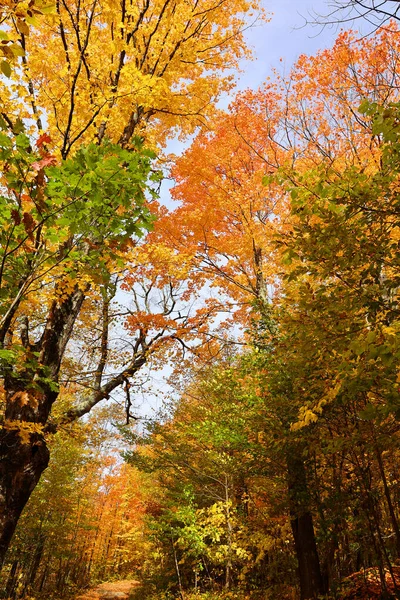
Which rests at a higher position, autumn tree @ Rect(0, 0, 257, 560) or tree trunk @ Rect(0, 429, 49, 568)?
autumn tree @ Rect(0, 0, 257, 560)

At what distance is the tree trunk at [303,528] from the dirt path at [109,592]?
14.5 metres

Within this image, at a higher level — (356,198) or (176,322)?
(176,322)

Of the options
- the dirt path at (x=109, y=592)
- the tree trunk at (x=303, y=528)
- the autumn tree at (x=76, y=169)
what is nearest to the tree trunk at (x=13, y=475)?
the autumn tree at (x=76, y=169)

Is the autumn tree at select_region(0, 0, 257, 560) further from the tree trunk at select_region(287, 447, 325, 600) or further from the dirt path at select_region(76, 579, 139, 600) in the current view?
the dirt path at select_region(76, 579, 139, 600)

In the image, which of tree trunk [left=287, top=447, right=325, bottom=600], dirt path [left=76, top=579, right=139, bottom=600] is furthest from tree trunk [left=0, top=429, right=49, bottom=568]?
dirt path [left=76, top=579, right=139, bottom=600]

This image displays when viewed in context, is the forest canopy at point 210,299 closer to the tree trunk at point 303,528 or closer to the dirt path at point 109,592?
the tree trunk at point 303,528

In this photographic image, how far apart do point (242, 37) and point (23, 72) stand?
4645 millimetres

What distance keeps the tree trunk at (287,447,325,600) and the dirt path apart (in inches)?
571

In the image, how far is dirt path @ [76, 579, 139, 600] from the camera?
1769 centimetres

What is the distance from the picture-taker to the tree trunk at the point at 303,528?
17.6 feet

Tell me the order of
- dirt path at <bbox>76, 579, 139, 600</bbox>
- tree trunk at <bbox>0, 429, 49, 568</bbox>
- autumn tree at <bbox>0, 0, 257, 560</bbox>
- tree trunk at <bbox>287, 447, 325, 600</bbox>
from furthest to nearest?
1. dirt path at <bbox>76, 579, 139, 600</bbox>
2. tree trunk at <bbox>287, 447, 325, 600</bbox>
3. tree trunk at <bbox>0, 429, 49, 568</bbox>
4. autumn tree at <bbox>0, 0, 257, 560</bbox>

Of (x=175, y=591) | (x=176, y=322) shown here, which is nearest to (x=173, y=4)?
(x=176, y=322)

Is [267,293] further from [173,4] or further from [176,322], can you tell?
[173,4]

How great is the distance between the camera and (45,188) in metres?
2.18
